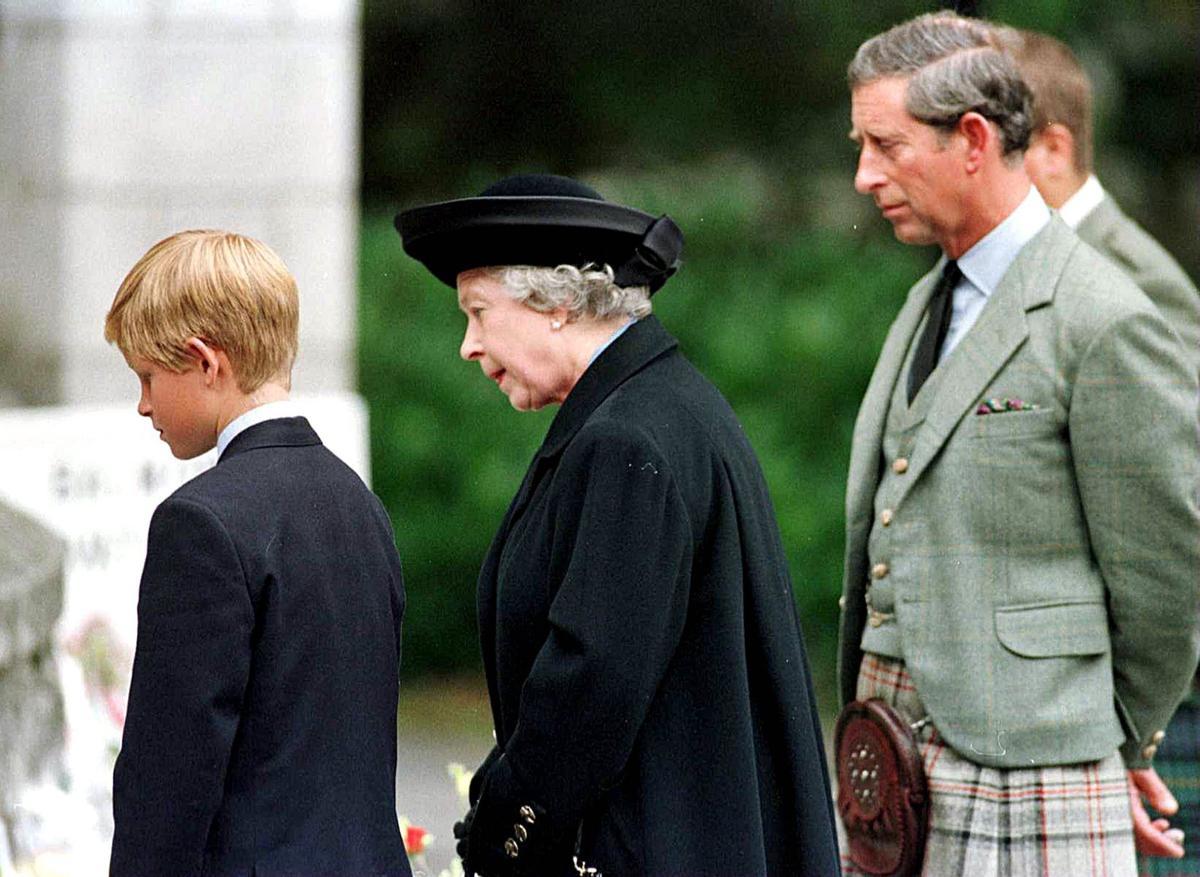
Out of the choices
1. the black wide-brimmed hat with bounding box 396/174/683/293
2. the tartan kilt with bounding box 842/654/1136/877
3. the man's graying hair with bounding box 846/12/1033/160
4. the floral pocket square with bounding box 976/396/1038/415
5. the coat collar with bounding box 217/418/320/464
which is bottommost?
the tartan kilt with bounding box 842/654/1136/877

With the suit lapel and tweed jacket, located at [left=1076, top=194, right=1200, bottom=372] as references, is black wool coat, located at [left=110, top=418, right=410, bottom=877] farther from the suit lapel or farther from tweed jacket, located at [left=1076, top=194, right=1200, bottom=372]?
tweed jacket, located at [left=1076, top=194, right=1200, bottom=372]

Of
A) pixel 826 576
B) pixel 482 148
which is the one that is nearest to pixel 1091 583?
pixel 826 576

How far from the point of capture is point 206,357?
2.44 m

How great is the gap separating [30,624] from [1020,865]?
7.69ft

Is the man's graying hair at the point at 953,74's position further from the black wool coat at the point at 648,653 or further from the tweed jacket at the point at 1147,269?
the tweed jacket at the point at 1147,269

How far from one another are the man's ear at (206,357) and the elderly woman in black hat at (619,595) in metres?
0.38

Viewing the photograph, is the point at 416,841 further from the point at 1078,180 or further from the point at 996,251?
the point at 1078,180

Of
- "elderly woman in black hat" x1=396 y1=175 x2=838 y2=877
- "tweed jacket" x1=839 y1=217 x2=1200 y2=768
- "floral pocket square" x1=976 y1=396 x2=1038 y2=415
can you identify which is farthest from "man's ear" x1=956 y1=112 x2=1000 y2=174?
"elderly woman in black hat" x1=396 y1=175 x2=838 y2=877

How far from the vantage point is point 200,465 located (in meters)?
5.07

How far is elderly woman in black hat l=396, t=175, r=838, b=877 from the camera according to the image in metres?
2.47

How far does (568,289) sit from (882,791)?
1072 mm

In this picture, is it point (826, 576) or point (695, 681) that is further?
point (826, 576)

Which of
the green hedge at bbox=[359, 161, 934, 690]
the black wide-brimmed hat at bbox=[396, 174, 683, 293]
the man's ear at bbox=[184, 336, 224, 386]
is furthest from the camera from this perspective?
the green hedge at bbox=[359, 161, 934, 690]

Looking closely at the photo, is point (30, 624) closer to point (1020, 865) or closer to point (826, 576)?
point (1020, 865)
